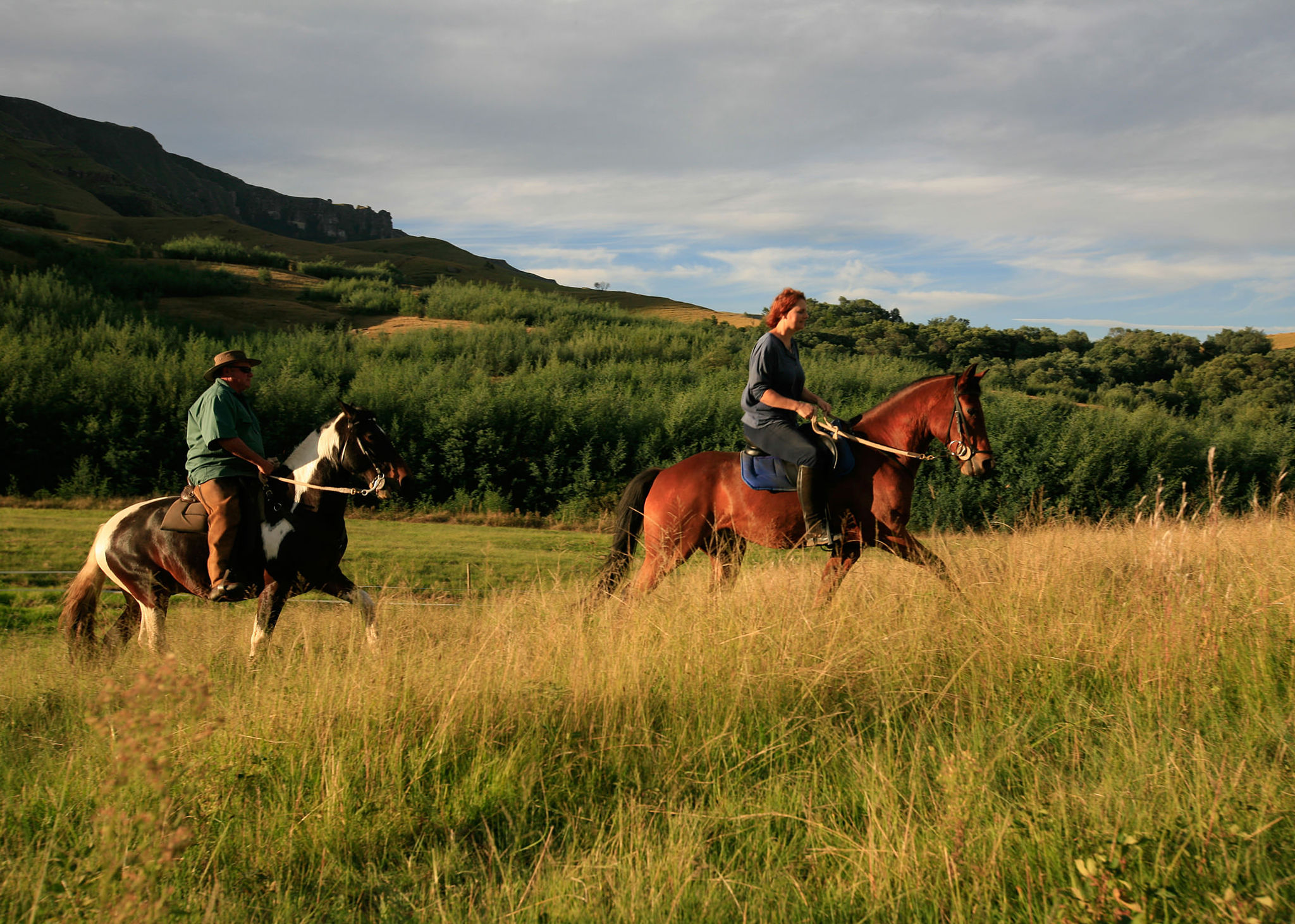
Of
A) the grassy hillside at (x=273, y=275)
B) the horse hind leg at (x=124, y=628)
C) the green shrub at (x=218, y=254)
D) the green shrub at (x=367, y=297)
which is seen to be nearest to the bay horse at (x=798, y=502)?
the horse hind leg at (x=124, y=628)

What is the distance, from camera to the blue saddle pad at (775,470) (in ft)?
22.6

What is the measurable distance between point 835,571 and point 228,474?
4.72m

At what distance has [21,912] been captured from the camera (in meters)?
2.80

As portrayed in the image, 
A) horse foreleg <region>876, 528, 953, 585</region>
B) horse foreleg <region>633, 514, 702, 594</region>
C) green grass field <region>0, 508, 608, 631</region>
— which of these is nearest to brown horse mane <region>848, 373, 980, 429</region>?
horse foreleg <region>876, 528, 953, 585</region>

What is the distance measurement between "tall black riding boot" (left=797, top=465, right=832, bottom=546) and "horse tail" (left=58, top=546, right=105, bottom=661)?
5.67 metres

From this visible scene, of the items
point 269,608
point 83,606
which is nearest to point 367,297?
point 83,606

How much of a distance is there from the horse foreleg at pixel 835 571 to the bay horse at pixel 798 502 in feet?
0.06

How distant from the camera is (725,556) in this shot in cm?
718

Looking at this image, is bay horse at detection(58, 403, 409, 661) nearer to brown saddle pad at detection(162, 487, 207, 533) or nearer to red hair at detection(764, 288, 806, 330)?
brown saddle pad at detection(162, 487, 207, 533)

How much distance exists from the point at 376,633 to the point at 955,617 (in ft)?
12.6

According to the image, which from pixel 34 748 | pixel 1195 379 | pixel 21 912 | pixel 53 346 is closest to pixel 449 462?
pixel 53 346

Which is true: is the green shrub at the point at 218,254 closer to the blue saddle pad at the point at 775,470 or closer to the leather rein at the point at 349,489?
the leather rein at the point at 349,489

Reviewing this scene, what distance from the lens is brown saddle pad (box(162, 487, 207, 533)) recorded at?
20.5 feet

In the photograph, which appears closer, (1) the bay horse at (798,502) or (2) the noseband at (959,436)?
(1) the bay horse at (798,502)
